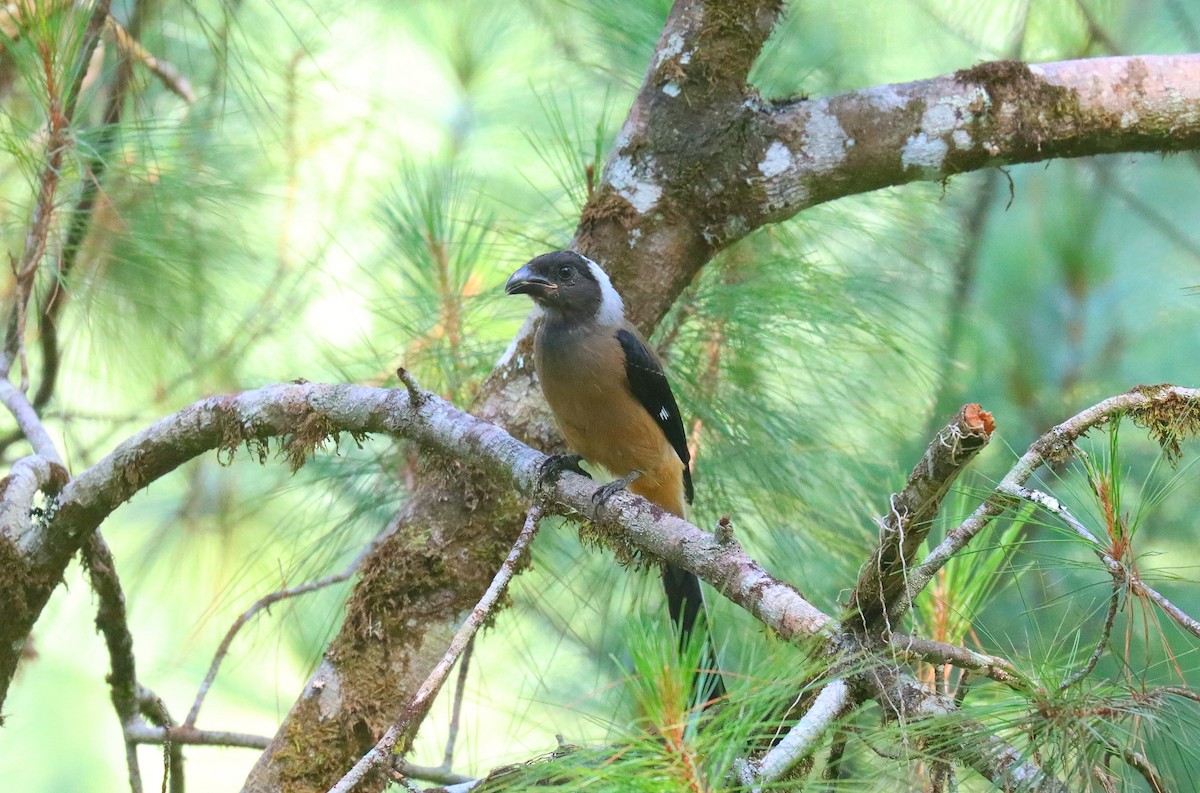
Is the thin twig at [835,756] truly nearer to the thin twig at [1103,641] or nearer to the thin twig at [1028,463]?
the thin twig at [1028,463]

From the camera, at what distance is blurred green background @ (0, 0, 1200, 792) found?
372 cm

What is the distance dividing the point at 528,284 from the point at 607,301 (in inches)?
11.2

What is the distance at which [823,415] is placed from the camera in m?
3.86

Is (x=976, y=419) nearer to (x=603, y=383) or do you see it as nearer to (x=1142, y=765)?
(x=1142, y=765)

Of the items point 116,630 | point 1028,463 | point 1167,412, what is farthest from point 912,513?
point 116,630

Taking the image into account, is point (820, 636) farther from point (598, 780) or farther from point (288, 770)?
point (288, 770)

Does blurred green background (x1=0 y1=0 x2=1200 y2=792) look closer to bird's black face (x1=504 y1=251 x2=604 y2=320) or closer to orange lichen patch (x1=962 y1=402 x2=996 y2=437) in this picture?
bird's black face (x1=504 y1=251 x2=604 y2=320)

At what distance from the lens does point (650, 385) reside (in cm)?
354

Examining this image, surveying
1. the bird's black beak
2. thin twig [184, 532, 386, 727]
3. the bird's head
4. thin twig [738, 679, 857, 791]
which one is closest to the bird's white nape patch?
the bird's head

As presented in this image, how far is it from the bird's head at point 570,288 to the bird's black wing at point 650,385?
0.11 meters

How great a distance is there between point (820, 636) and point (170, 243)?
117 inches

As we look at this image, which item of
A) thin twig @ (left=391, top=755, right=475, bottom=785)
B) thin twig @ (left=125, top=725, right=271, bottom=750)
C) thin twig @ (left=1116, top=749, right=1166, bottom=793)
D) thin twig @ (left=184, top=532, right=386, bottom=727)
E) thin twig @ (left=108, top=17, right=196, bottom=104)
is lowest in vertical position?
thin twig @ (left=1116, top=749, right=1166, bottom=793)

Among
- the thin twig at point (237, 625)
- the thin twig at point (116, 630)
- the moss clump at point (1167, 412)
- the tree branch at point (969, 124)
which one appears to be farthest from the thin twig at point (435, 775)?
the moss clump at point (1167, 412)

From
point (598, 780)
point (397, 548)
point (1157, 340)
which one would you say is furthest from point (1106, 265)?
point (598, 780)
